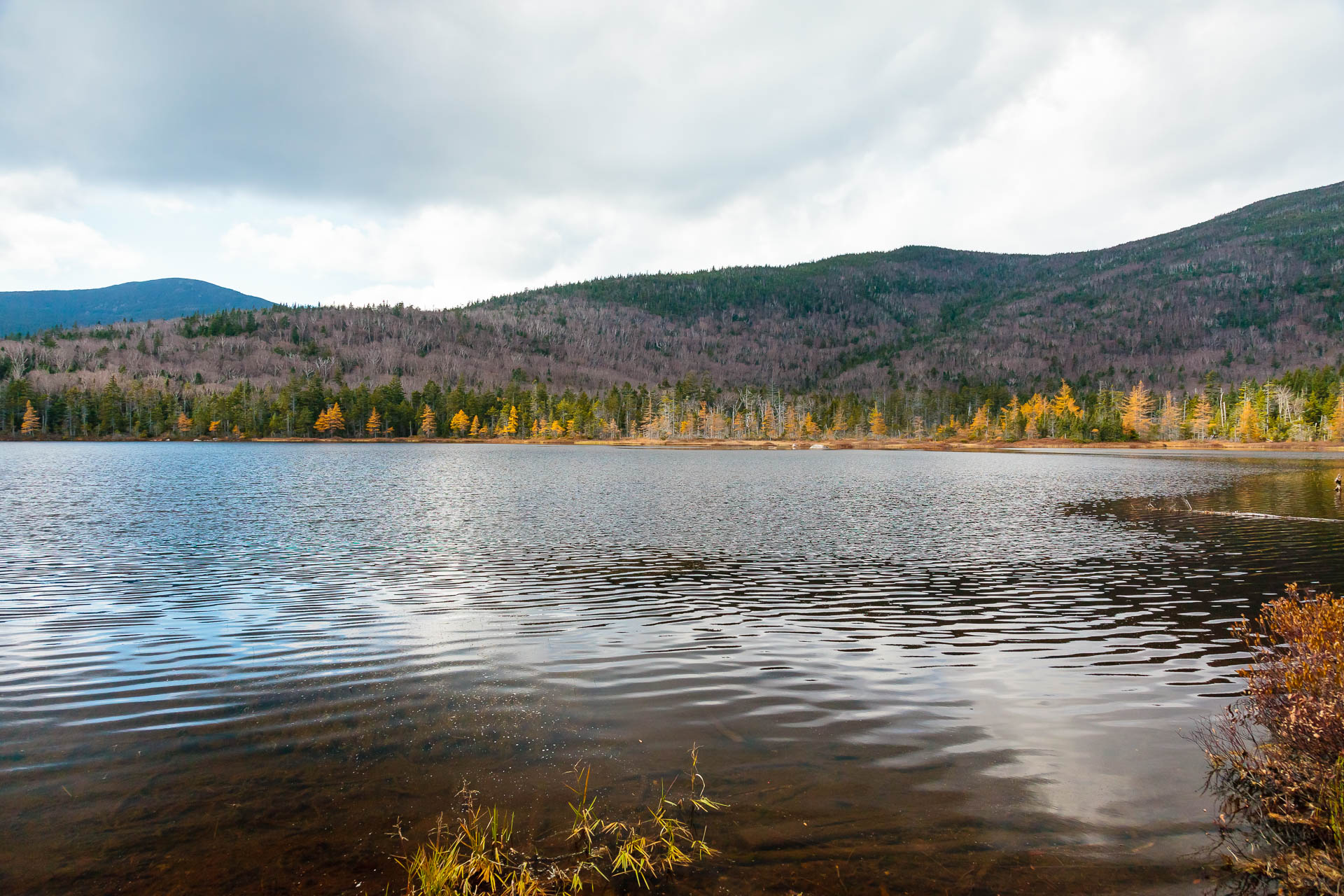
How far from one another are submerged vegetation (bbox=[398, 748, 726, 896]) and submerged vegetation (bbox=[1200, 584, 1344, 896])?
5.26m

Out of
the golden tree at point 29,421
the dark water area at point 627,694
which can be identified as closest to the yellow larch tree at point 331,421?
the golden tree at point 29,421

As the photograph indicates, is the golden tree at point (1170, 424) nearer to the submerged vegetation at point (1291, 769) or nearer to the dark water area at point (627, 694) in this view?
the dark water area at point (627, 694)

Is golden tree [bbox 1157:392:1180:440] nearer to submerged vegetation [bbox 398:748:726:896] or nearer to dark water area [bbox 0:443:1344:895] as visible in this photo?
dark water area [bbox 0:443:1344:895]

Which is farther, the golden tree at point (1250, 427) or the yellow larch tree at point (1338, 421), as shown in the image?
the golden tree at point (1250, 427)

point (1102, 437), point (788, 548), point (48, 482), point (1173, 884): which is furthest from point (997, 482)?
point (1102, 437)

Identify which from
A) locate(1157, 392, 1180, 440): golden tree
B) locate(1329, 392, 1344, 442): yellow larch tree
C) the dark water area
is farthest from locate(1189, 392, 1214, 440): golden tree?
the dark water area

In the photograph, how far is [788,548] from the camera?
90.8ft

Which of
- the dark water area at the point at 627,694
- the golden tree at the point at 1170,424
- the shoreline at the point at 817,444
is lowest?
the dark water area at the point at 627,694

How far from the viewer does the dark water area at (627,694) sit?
696cm

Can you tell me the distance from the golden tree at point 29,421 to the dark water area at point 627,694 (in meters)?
197

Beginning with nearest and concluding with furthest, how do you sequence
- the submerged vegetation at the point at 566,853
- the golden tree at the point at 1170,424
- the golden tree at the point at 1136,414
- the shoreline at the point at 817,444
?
the submerged vegetation at the point at 566,853
the shoreline at the point at 817,444
the golden tree at the point at 1136,414
the golden tree at the point at 1170,424

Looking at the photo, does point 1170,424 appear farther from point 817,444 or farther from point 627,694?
point 627,694

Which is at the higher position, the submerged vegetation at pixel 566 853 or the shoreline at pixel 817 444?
the shoreline at pixel 817 444

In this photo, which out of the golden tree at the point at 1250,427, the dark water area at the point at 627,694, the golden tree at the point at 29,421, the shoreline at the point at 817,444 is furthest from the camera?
the golden tree at the point at 29,421
